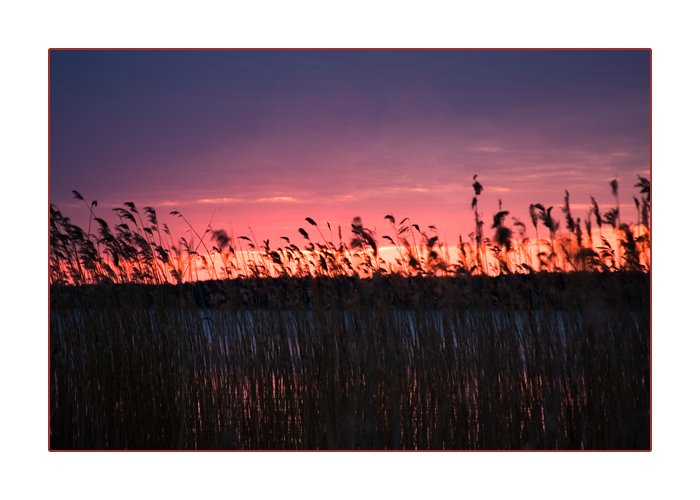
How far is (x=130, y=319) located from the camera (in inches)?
101

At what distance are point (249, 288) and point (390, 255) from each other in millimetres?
769

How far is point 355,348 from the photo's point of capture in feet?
7.88

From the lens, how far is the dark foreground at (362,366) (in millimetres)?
2254

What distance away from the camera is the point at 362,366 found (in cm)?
237

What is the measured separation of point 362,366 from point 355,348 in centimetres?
9

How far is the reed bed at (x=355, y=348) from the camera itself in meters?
2.26

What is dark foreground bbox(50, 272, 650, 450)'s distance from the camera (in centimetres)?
225

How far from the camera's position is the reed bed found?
7.40 ft

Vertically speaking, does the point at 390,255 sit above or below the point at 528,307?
above
